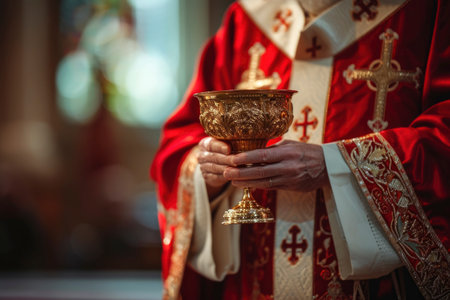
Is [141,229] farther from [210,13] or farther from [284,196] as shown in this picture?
[284,196]

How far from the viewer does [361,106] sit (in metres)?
1.99

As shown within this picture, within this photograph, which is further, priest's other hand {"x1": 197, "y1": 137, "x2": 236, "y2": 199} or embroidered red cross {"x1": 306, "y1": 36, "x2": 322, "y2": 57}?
embroidered red cross {"x1": 306, "y1": 36, "x2": 322, "y2": 57}

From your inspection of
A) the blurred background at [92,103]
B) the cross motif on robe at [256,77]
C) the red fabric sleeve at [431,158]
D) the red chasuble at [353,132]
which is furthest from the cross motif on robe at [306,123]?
the blurred background at [92,103]

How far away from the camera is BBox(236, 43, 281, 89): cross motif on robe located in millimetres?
2189

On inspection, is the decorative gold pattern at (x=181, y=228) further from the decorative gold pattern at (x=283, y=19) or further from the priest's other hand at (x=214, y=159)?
the decorative gold pattern at (x=283, y=19)

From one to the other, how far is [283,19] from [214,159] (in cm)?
77

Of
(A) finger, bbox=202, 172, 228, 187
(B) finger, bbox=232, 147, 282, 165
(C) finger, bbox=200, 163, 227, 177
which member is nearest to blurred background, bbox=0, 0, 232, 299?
(A) finger, bbox=202, 172, 228, 187

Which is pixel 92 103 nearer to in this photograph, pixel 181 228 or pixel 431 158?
pixel 181 228

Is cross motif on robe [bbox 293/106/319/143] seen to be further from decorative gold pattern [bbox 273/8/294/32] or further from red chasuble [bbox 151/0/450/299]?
decorative gold pattern [bbox 273/8/294/32]

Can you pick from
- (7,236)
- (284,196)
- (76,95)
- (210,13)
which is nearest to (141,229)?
(7,236)

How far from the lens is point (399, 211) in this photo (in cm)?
178

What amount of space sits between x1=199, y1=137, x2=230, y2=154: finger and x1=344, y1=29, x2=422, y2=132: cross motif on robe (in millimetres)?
563

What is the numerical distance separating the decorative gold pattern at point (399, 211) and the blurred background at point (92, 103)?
225 inches

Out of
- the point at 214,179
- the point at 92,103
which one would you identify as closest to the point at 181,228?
the point at 214,179
